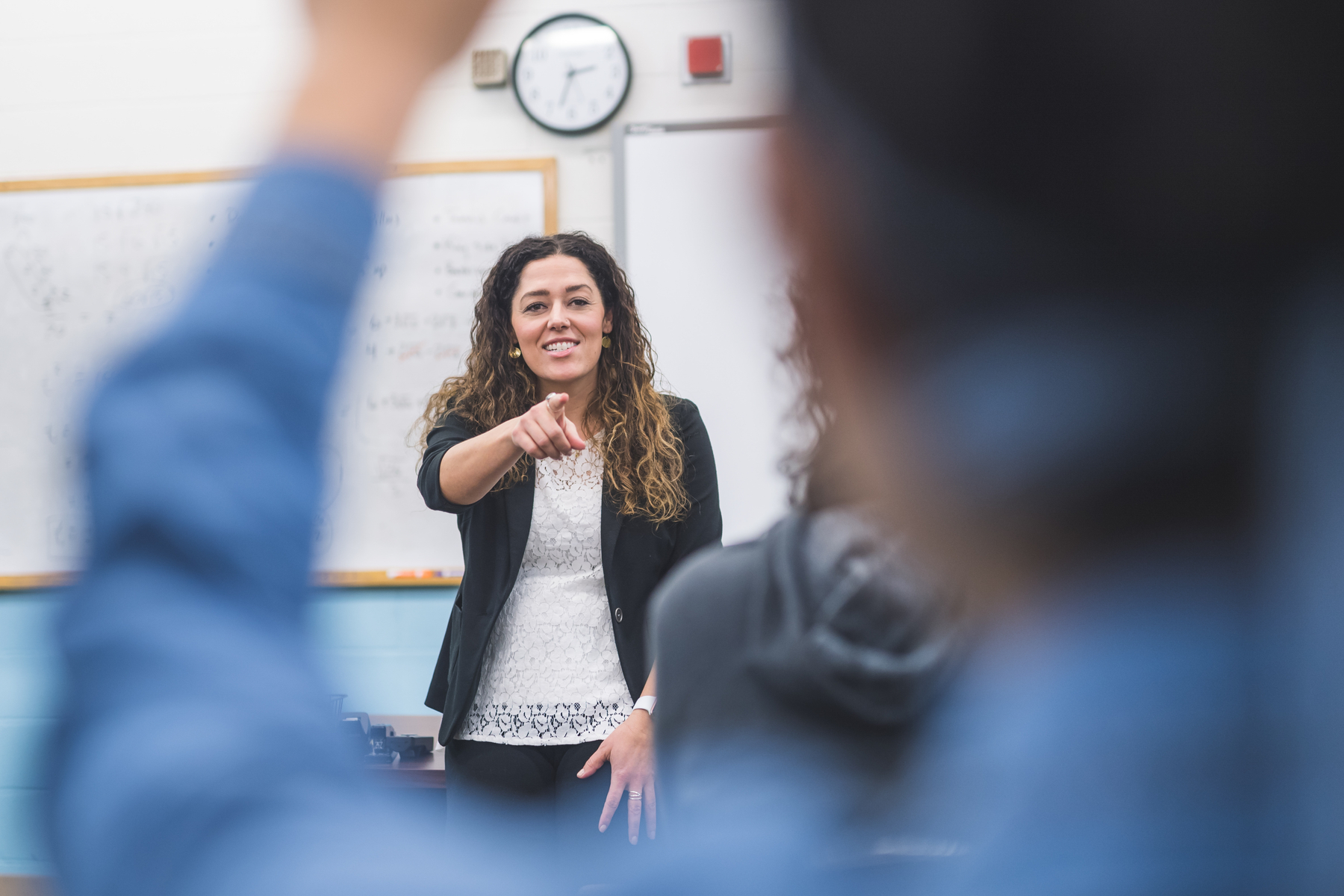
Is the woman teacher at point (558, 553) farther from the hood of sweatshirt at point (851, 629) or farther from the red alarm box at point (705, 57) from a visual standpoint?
the hood of sweatshirt at point (851, 629)

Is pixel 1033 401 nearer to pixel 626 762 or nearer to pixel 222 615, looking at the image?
pixel 222 615

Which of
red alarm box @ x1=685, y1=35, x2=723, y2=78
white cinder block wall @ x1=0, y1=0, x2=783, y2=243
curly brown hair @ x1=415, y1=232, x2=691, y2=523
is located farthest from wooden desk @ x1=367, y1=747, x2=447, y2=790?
red alarm box @ x1=685, y1=35, x2=723, y2=78

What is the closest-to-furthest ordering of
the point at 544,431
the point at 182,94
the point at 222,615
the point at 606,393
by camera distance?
1. the point at 222,615
2. the point at 544,431
3. the point at 606,393
4. the point at 182,94

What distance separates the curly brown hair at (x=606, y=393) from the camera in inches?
64.7

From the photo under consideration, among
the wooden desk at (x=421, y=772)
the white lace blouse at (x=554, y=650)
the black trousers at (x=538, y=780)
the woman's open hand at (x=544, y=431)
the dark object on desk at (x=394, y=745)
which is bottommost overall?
the wooden desk at (x=421, y=772)

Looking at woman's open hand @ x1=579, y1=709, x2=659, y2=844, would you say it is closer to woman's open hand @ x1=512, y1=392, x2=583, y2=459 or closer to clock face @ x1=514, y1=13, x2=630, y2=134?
woman's open hand @ x1=512, y1=392, x2=583, y2=459

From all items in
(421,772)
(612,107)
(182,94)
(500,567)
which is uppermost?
(182,94)

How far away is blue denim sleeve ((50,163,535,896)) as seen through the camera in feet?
0.60

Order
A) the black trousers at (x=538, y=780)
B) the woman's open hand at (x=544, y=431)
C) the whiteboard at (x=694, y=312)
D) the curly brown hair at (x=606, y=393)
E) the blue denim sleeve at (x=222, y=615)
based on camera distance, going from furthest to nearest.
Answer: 1. the whiteboard at (x=694, y=312)
2. the curly brown hair at (x=606, y=393)
3. the black trousers at (x=538, y=780)
4. the woman's open hand at (x=544, y=431)
5. the blue denim sleeve at (x=222, y=615)

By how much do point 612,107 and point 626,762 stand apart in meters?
1.62

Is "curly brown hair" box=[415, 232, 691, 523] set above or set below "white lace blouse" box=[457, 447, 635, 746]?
above

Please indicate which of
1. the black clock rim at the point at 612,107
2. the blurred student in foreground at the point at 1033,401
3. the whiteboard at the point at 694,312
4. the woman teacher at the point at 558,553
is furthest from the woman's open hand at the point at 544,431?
the black clock rim at the point at 612,107

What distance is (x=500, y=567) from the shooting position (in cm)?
157

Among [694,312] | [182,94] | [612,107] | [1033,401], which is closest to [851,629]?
[1033,401]
